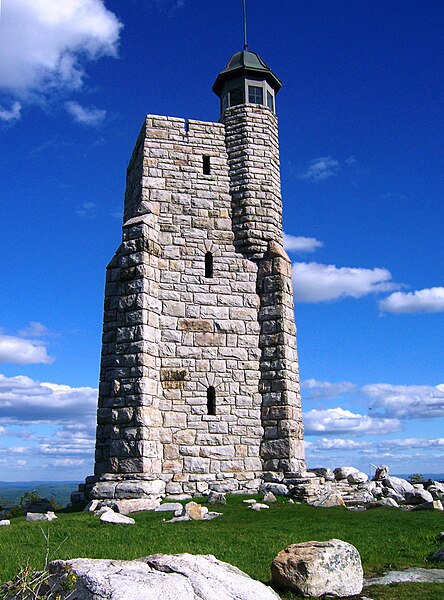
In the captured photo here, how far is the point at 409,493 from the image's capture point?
15.1 m

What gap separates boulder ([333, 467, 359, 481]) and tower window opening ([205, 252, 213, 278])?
7.73 meters

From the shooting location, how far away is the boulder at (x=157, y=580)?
3.68 meters

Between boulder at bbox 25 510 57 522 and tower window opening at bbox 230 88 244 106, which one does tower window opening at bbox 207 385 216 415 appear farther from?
tower window opening at bbox 230 88 244 106

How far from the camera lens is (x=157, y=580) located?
3.83 meters

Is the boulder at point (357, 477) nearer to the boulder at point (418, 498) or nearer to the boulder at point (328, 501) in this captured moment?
the boulder at point (418, 498)

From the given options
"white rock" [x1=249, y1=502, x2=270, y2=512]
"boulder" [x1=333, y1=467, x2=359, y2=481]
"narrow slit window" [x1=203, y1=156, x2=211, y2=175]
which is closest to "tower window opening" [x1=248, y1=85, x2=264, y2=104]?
"narrow slit window" [x1=203, y1=156, x2=211, y2=175]

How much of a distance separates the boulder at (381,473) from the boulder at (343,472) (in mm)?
631

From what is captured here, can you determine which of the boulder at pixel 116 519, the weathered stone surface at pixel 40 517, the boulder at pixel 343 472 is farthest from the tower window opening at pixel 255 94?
the weathered stone surface at pixel 40 517

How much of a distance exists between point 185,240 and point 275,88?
23.8 feet

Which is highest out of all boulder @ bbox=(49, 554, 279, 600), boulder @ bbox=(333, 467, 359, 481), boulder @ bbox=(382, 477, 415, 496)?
boulder @ bbox=(333, 467, 359, 481)

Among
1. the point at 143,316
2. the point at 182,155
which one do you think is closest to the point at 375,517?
the point at 143,316

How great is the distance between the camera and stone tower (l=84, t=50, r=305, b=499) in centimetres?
1466

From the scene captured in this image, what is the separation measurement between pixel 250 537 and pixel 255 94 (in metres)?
14.9

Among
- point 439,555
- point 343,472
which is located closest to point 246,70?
point 343,472
